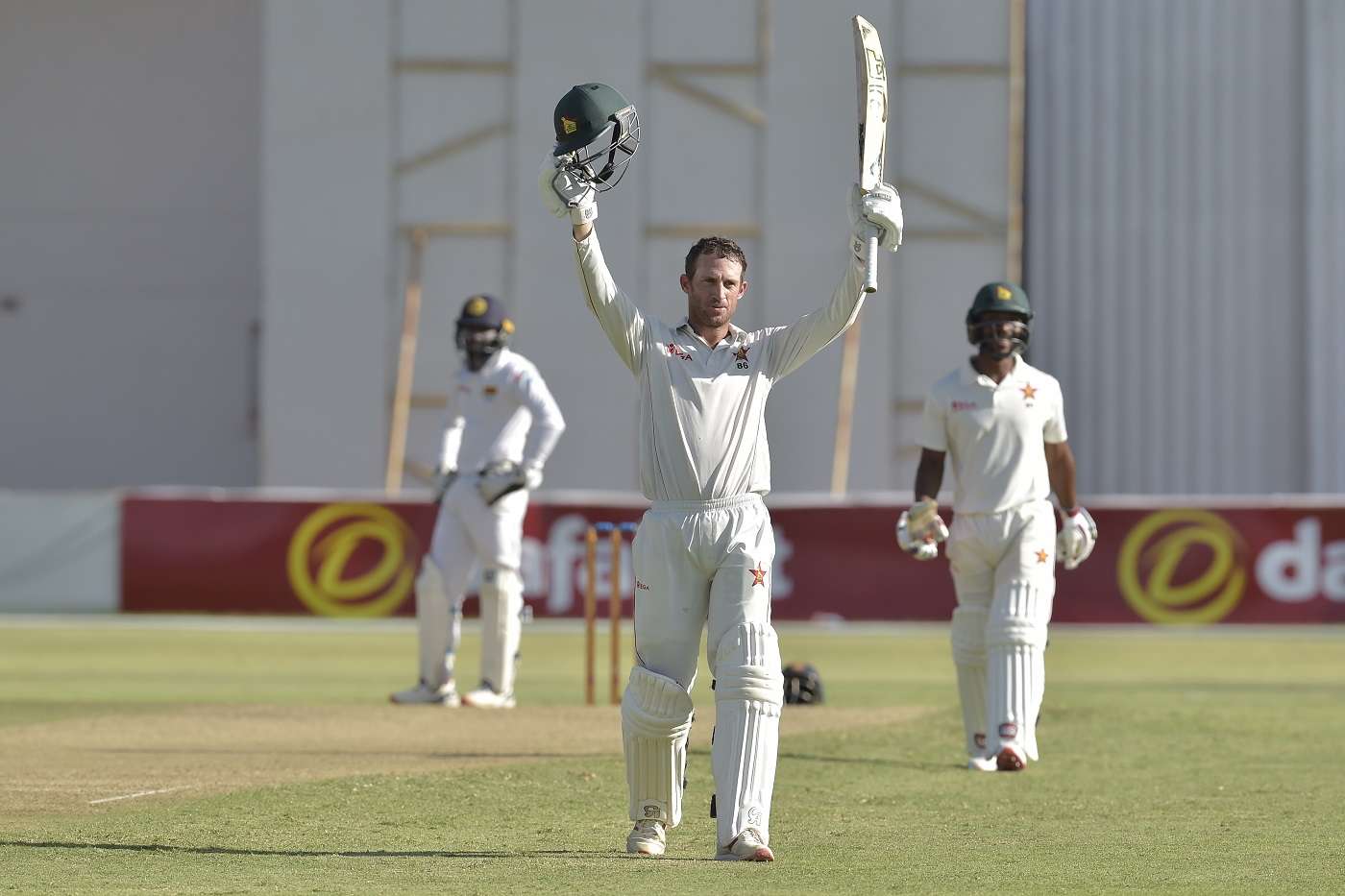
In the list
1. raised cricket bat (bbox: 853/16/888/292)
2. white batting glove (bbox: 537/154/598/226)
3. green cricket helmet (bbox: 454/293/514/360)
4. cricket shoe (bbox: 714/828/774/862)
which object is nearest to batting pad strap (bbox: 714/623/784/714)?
cricket shoe (bbox: 714/828/774/862)

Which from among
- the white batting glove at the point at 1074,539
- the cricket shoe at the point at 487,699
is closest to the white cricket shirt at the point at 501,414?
the cricket shoe at the point at 487,699

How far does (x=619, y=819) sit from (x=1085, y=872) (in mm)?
1857

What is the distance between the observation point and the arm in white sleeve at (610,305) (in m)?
6.52

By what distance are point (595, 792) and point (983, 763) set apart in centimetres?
179

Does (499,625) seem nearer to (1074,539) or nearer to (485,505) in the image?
(485,505)

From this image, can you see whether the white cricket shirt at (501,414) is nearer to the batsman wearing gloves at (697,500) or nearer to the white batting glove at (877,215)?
the batsman wearing gloves at (697,500)

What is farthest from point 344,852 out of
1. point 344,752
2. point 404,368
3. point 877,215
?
point 404,368

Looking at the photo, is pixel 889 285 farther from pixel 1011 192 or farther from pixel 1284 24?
pixel 1284 24

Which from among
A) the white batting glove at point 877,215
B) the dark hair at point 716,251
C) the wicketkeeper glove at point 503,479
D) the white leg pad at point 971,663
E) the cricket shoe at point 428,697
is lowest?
the cricket shoe at point 428,697

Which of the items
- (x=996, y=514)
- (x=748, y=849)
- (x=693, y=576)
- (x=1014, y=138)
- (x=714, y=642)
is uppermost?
(x=1014, y=138)

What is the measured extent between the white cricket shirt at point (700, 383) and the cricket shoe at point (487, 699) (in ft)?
17.2

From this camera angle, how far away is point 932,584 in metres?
19.0

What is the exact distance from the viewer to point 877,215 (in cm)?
639

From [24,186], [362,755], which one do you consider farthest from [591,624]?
[24,186]
